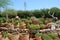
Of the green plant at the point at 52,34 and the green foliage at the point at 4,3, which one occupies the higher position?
the green foliage at the point at 4,3

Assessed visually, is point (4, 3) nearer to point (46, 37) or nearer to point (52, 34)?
point (52, 34)

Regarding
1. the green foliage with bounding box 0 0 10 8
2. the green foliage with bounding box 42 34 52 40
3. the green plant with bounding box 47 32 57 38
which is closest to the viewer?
the green foliage with bounding box 42 34 52 40

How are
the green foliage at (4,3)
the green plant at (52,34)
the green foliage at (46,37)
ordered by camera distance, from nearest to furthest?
the green foliage at (46,37) < the green plant at (52,34) < the green foliage at (4,3)

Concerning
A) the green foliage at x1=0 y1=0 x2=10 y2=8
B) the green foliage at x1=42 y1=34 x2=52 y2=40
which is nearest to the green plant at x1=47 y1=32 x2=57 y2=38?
the green foliage at x1=42 y1=34 x2=52 y2=40

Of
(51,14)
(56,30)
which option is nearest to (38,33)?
(56,30)

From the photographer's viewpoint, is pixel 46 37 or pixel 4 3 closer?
pixel 46 37

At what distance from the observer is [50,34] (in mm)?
7715

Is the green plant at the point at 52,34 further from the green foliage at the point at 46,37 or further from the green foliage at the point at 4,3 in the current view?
the green foliage at the point at 4,3

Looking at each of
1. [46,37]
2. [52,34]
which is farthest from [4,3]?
[46,37]

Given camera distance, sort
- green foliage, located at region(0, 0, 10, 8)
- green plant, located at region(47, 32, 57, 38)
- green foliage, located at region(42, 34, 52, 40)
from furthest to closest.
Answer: green foliage, located at region(0, 0, 10, 8)
green plant, located at region(47, 32, 57, 38)
green foliage, located at region(42, 34, 52, 40)

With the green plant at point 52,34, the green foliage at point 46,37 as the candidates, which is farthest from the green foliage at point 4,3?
the green foliage at point 46,37

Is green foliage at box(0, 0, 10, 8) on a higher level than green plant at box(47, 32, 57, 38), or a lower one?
higher

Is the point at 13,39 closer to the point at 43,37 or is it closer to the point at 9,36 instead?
the point at 9,36

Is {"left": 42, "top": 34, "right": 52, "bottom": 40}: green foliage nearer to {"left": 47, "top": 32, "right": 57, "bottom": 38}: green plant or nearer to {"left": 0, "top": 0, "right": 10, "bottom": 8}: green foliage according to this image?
{"left": 47, "top": 32, "right": 57, "bottom": 38}: green plant
